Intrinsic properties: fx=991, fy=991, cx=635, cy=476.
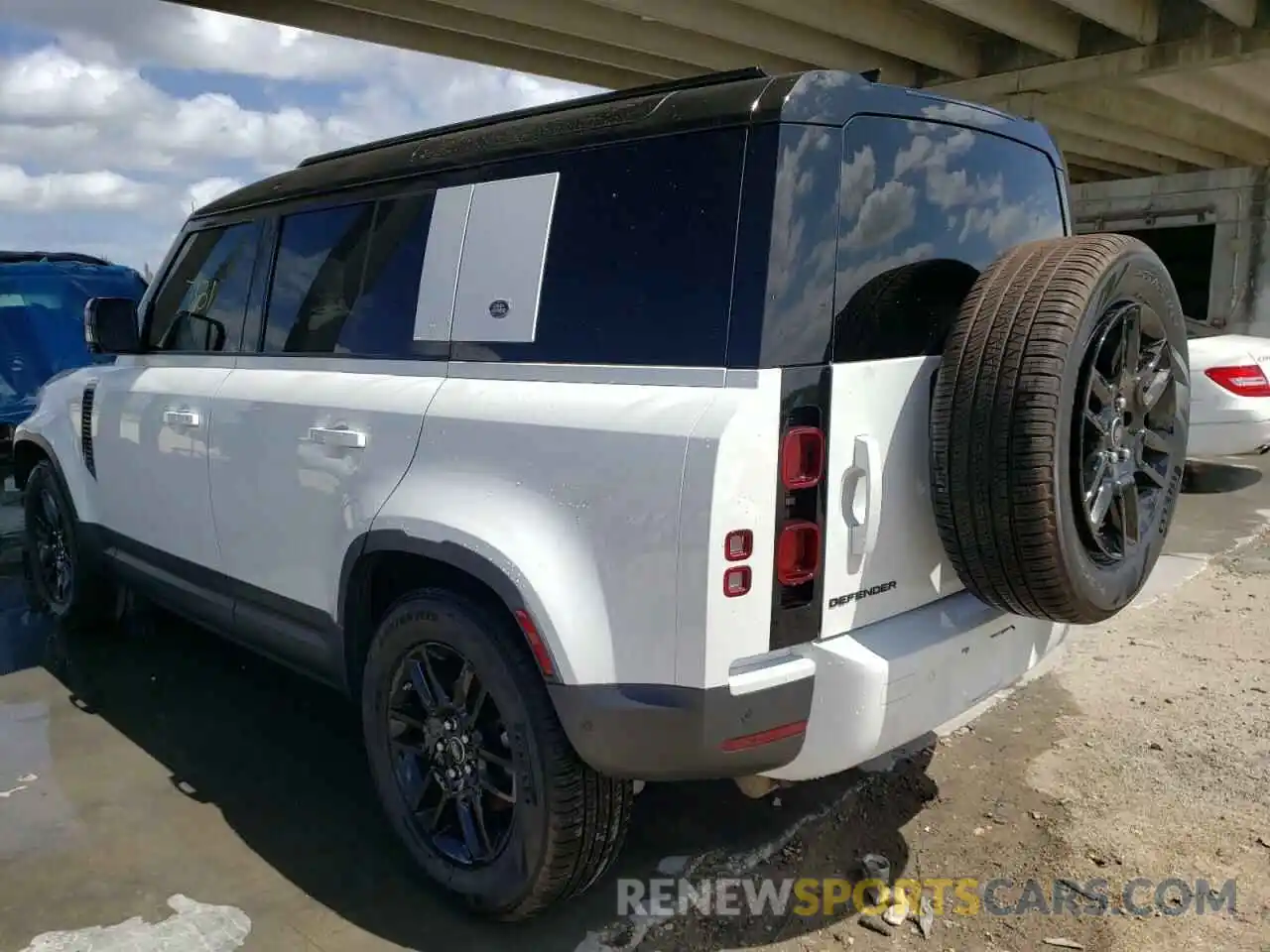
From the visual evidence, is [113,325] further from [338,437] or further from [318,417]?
[338,437]

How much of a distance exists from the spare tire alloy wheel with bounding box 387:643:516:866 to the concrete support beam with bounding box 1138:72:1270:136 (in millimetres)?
12382

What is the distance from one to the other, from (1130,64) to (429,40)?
26.5ft

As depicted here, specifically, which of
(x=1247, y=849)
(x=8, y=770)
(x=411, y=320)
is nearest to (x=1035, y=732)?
(x=1247, y=849)

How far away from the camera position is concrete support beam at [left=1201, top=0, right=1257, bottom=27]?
33.0 ft

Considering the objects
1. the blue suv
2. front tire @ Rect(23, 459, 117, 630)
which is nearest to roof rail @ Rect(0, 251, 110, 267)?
the blue suv

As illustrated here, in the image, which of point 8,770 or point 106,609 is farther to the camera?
point 106,609

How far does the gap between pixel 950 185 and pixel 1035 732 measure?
2237 millimetres

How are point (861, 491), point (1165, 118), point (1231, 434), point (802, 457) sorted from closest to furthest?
point (802, 457) → point (861, 491) → point (1231, 434) → point (1165, 118)

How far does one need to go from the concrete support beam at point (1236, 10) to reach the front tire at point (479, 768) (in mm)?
10981

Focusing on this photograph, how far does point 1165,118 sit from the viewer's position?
1520 cm

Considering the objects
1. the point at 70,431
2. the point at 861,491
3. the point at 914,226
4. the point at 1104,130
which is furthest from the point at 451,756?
the point at 1104,130

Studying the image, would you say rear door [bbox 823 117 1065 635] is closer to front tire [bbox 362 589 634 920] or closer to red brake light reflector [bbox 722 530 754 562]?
red brake light reflector [bbox 722 530 754 562]

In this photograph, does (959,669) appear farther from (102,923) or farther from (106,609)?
(106,609)

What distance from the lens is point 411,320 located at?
290cm
